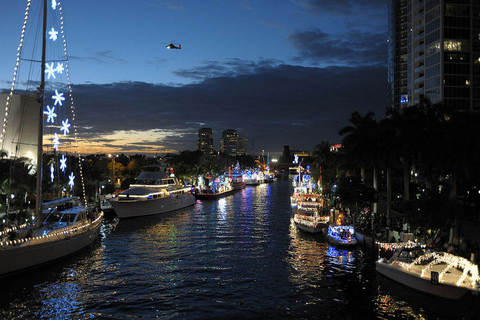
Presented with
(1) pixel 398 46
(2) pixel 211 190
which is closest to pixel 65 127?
(2) pixel 211 190

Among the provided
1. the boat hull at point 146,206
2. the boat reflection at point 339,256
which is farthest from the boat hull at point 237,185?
the boat reflection at point 339,256

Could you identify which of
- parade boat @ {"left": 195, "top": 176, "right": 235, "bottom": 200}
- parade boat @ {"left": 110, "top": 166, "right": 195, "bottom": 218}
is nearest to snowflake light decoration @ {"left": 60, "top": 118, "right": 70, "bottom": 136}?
parade boat @ {"left": 110, "top": 166, "right": 195, "bottom": 218}

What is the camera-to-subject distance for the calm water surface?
2288 cm

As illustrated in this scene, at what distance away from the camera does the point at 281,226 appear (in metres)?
54.2

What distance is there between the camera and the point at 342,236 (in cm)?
4044

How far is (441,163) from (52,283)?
31.8m

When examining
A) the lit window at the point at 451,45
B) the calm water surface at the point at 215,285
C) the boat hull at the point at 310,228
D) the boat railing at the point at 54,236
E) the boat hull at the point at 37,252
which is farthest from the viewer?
the lit window at the point at 451,45

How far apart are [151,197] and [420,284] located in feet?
164

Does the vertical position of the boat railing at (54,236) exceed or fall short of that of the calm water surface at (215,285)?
it exceeds it

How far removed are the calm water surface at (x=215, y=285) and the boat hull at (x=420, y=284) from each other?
0.47 m

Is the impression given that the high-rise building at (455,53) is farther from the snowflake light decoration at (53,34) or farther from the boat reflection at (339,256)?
the snowflake light decoration at (53,34)

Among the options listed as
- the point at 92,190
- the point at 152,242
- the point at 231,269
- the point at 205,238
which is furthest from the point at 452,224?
the point at 92,190

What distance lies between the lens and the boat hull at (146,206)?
60312 mm

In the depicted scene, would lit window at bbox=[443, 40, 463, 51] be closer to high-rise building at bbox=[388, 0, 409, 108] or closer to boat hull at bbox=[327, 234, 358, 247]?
high-rise building at bbox=[388, 0, 409, 108]
